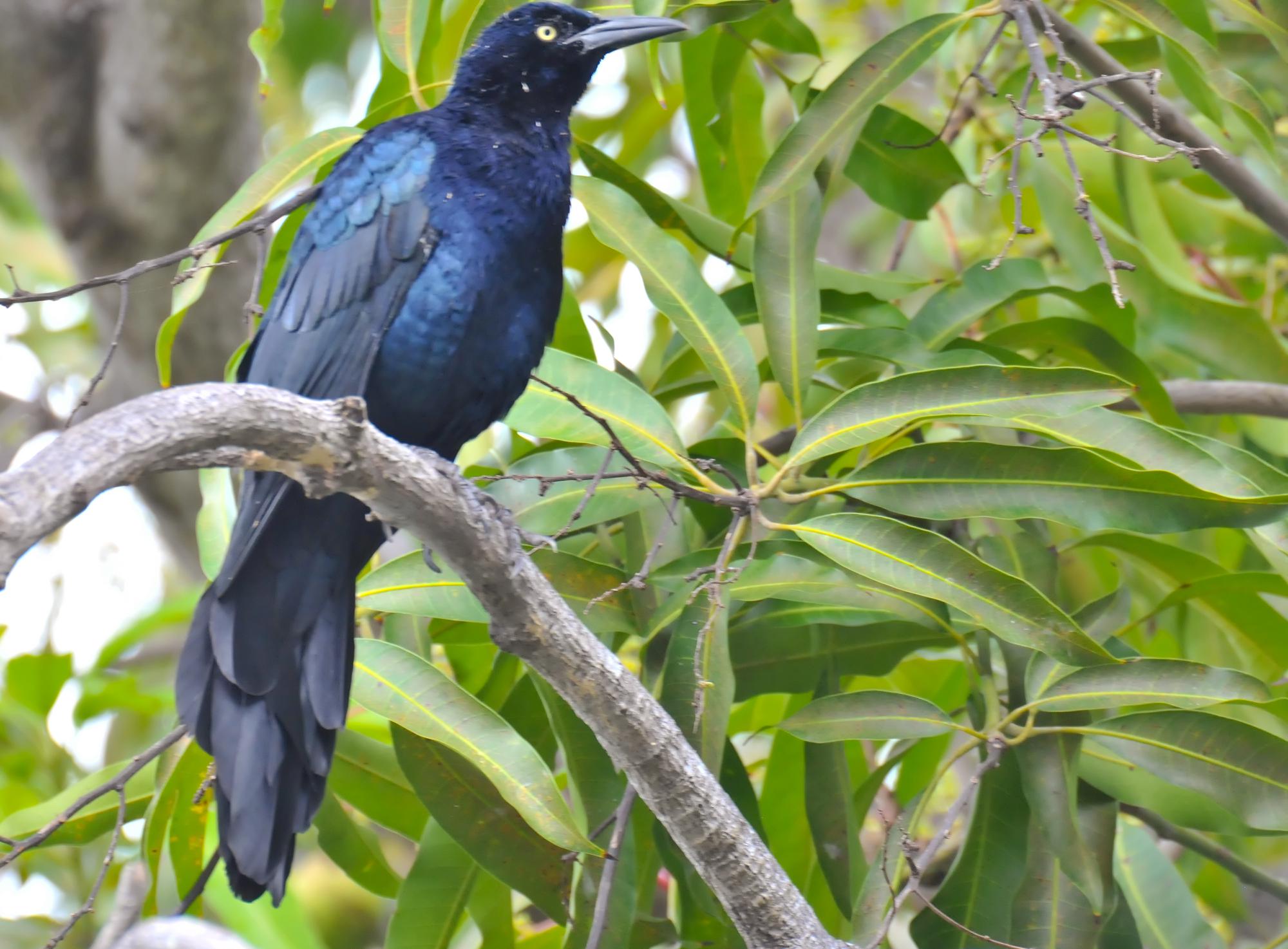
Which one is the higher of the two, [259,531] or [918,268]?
[918,268]

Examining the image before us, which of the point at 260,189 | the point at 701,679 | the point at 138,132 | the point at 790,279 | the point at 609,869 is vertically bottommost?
the point at 609,869

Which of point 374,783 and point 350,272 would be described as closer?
point 350,272

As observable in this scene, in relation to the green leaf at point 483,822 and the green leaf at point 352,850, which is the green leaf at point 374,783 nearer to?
the green leaf at point 352,850

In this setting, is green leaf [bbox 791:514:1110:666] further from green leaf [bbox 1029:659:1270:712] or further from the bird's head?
the bird's head

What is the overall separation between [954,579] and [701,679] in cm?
48

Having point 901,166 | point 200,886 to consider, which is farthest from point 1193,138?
point 200,886

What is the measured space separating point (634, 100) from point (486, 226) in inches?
105

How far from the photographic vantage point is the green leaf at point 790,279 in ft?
8.72

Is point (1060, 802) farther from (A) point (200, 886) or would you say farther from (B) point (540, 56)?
(B) point (540, 56)

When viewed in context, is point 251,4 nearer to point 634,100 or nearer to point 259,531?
point 634,100

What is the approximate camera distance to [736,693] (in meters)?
2.82

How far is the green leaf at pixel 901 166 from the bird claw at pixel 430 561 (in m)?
1.40

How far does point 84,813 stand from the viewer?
275cm

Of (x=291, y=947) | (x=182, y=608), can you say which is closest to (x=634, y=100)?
(x=182, y=608)
